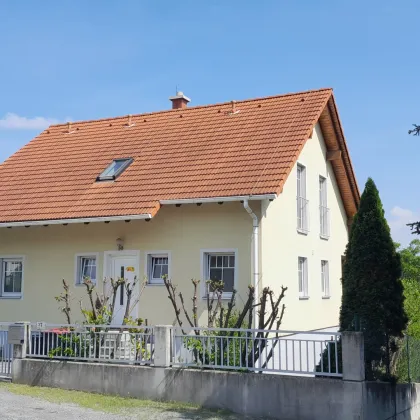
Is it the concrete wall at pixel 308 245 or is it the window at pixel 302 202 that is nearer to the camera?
the concrete wall at pixel 308 245

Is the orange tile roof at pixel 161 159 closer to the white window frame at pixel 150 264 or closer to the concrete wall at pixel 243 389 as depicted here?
the white window frame at pixel 150 264

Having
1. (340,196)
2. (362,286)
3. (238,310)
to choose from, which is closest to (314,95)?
(340,196)

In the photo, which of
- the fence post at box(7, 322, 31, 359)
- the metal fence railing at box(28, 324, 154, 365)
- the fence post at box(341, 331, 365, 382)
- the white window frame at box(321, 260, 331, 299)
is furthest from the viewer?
the white window frame at box(321, 260, 331, 299)

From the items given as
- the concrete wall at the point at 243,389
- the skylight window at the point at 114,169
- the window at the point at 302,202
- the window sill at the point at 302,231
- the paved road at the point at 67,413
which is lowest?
the paved road at the point at 67,413

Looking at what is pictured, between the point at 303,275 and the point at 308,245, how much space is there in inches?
35.9

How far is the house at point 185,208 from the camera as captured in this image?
14789 mm

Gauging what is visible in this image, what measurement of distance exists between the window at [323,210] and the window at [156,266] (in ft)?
19.4

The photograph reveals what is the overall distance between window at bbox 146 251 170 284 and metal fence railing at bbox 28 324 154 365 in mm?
3179

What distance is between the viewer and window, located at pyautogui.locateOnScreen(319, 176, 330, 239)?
19.5m

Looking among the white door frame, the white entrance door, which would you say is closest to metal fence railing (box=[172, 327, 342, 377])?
the white door frame

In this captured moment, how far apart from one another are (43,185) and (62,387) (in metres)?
7.49

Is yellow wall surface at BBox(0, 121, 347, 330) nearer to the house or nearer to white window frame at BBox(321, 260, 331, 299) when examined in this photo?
the house

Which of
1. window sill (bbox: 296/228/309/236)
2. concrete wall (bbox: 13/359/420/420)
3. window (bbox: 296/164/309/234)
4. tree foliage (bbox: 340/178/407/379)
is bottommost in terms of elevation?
concrete wall (bbox: 13/359/420/420)

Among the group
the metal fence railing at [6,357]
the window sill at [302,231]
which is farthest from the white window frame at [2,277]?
the window sill at [302,231]
